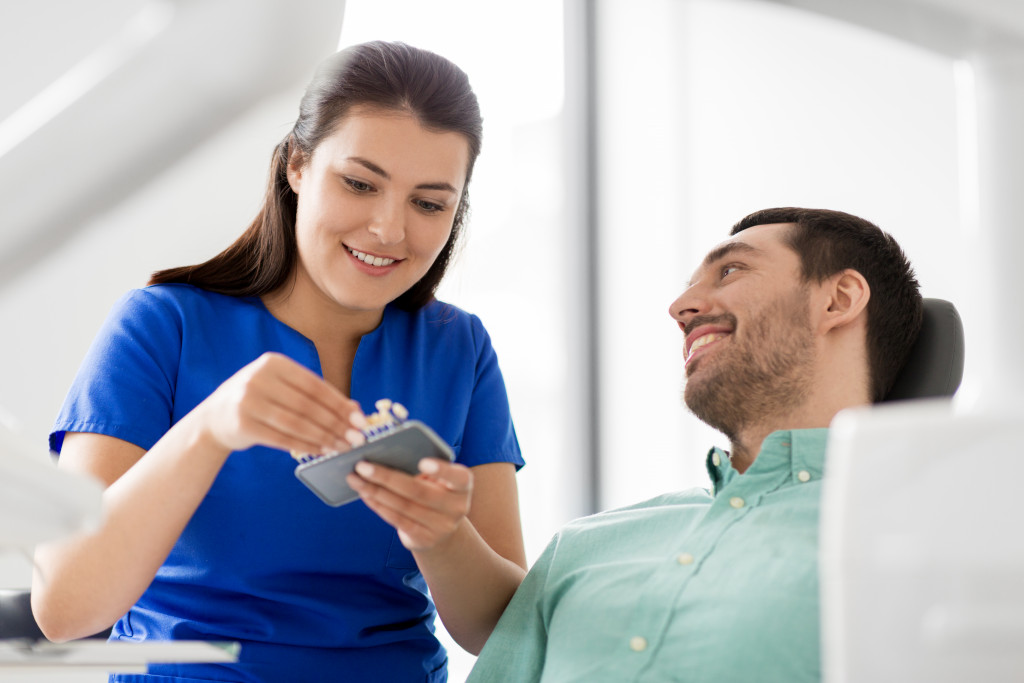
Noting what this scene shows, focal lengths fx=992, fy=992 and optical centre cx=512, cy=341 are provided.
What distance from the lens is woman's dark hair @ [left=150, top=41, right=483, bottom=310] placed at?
1.40 metres

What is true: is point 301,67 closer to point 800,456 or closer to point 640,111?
point 800,456

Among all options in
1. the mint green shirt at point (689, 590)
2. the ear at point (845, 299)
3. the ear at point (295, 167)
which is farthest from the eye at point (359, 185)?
the ear at point (845, 299)

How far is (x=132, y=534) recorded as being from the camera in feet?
3.51

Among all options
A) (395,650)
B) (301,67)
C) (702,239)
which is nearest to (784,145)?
(702,239)

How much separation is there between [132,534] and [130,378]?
1.00 feet

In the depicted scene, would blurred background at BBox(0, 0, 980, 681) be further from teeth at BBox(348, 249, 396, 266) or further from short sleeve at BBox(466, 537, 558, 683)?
short sleeve at BBox(466, 537, 558, 683)

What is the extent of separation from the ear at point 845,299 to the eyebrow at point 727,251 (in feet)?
0.41

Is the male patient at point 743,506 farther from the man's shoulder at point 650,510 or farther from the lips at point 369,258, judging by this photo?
the lips at point 369,258

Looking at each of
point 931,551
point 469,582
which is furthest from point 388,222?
point 931,551

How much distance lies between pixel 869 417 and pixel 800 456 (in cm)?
63

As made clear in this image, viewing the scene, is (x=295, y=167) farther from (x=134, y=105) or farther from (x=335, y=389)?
(x=134, y=105)

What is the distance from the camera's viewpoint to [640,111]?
3.39 meters

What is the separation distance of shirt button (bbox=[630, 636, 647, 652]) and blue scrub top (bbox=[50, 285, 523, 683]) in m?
0.39

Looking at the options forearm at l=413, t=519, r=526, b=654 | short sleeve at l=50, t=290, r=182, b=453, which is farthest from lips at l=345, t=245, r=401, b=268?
forearm at l=413, t=519, r=526, b=654
